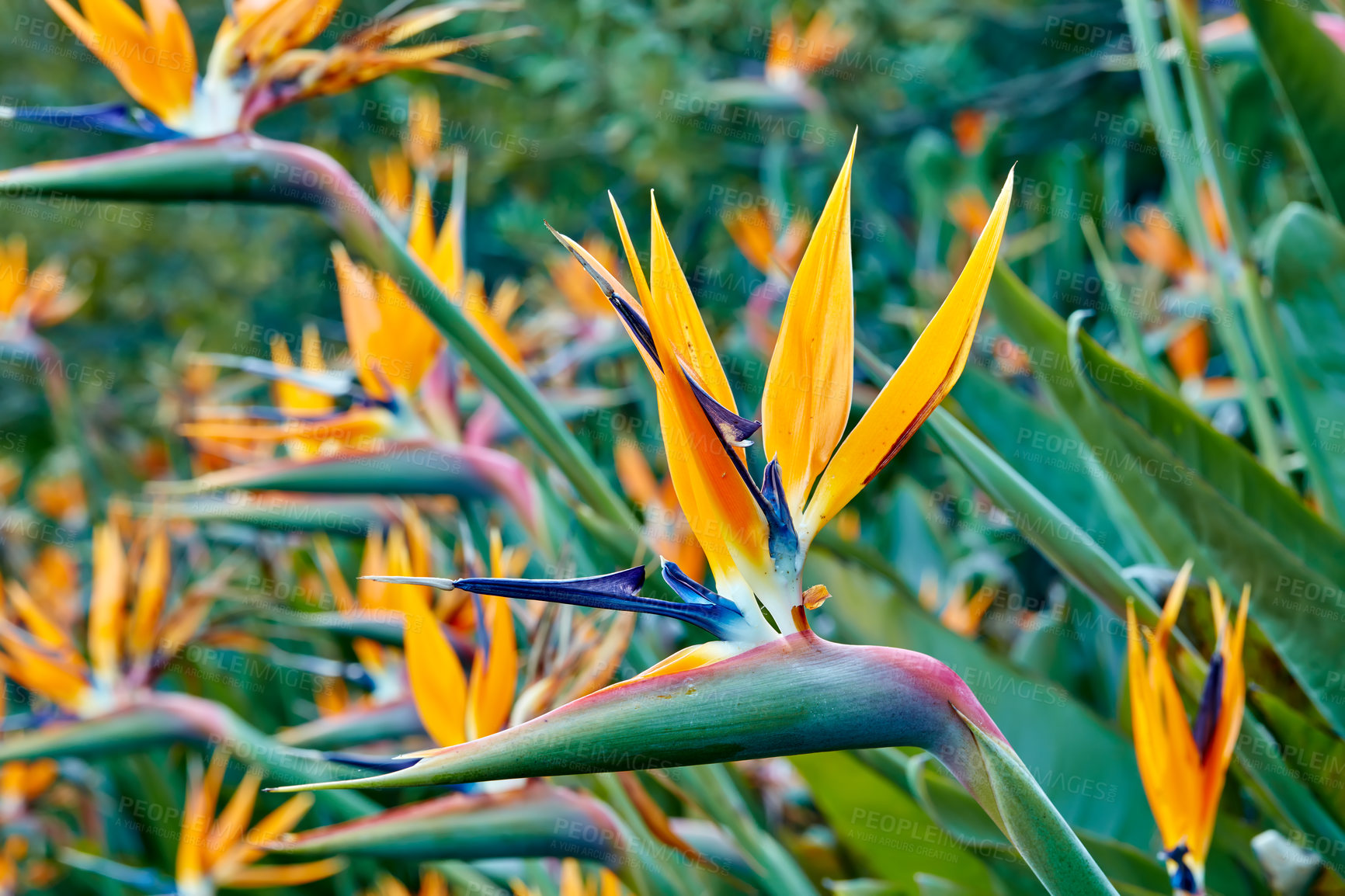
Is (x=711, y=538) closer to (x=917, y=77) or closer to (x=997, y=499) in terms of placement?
(x=997, y=499)

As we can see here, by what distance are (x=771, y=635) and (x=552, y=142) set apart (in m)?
2.28

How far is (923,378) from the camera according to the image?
304 millimetres

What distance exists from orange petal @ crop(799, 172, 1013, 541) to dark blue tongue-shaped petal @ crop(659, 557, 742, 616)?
1.6 inches

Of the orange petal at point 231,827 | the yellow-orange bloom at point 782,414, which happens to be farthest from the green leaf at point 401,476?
the orange petal at point 231,827

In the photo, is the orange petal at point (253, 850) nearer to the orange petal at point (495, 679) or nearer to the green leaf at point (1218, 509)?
the orange petal at point (495, 679)

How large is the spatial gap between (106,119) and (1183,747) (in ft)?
1.71

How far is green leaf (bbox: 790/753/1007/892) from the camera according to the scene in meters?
0.65

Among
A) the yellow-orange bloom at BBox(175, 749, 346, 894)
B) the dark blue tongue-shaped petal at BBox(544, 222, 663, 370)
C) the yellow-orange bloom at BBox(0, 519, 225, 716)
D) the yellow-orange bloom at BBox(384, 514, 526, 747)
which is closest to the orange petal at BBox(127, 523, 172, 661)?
the yellow-orange bloom at BBox(0, 519, 225, 716)

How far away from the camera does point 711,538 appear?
33cm

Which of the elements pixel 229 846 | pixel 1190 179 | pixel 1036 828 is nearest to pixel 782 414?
pixel 1036 828

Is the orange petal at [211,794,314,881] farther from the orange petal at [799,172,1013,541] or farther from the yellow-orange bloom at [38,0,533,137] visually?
the orange petal at [799,172,1013,541]

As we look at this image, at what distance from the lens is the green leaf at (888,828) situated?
2.14 ft

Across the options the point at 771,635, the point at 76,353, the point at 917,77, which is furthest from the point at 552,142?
the point at 771,635

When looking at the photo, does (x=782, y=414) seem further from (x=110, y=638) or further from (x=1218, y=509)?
(x=110, y=638)
